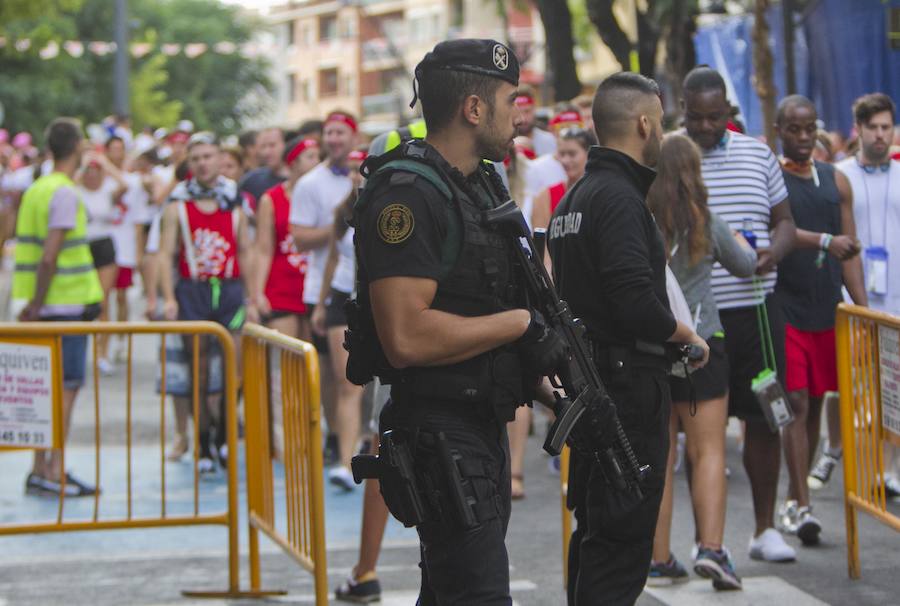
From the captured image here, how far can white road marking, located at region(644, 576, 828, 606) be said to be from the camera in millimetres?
6348

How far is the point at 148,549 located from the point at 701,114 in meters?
3.37

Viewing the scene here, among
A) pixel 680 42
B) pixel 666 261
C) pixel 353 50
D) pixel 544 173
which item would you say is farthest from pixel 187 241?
pixel 353 50

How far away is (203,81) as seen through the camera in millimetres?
78438

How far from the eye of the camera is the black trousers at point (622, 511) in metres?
5.02

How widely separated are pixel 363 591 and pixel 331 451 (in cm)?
376

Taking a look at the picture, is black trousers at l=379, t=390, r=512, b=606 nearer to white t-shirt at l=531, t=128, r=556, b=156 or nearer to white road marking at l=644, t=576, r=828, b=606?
white road marking at l=644, t=576, r=828, b=606

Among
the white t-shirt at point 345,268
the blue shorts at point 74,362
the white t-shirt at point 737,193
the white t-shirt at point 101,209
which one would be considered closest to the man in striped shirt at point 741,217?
the white t-shirt at point 737,193

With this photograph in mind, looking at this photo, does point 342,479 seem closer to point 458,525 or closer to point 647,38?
point 458,525

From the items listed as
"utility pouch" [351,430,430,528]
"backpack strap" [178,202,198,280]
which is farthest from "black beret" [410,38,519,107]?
"backpack strap" [178,202,198,280]

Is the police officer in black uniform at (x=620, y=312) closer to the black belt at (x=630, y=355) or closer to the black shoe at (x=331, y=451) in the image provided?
the black belt at (x=630, y=355)

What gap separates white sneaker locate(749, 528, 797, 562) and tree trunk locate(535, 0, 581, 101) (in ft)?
43.6

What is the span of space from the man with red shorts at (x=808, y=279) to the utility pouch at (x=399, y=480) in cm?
367

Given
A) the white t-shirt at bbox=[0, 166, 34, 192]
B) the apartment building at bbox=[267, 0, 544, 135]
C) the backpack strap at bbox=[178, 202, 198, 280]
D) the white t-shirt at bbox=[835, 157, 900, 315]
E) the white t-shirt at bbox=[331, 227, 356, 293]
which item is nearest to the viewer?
the white t-shirt at bbox=[835, 157, 900, 315]

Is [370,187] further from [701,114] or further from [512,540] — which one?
[512,540]
